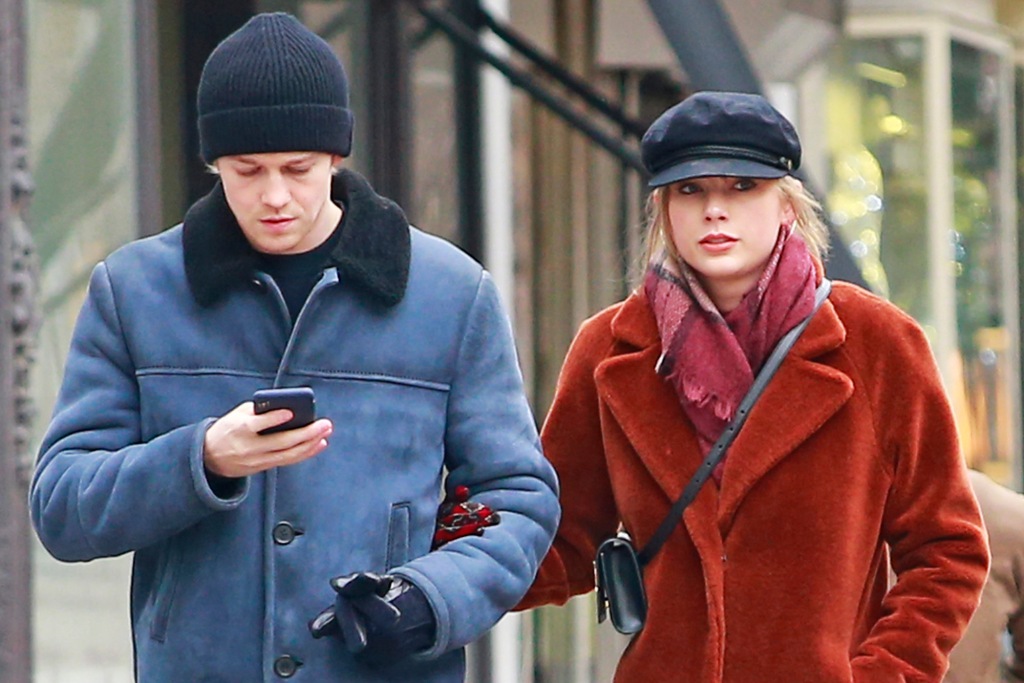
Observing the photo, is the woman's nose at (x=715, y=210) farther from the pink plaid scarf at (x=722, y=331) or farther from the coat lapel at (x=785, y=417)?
the coat lapel at (x=785, y=417)

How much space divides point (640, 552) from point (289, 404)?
0.93 metres

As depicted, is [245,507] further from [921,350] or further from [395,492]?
[921,350]

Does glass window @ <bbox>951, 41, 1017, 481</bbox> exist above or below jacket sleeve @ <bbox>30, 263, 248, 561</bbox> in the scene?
below

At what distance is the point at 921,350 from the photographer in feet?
12.5

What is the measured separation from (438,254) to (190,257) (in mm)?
387

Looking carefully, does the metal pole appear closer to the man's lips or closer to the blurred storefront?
the blurred storefront

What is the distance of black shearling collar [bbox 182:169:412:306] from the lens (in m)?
3.43

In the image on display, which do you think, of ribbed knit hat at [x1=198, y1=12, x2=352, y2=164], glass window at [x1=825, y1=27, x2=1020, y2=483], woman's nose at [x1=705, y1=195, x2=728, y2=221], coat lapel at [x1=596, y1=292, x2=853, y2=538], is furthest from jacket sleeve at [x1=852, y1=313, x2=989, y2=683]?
glass window at [x1=825, y1=27, x2=1020, y2=483]

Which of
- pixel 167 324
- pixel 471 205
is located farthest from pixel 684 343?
pixel 471 205

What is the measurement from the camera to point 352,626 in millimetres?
3242

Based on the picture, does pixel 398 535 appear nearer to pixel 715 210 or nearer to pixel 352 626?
pixel 352 626

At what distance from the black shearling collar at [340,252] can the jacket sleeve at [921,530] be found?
863mm

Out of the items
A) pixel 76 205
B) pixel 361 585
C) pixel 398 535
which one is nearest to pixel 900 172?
pixel 76 205

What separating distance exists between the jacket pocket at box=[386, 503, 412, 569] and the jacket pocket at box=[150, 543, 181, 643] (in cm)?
31
